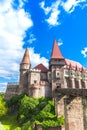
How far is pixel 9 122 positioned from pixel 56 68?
756 inches

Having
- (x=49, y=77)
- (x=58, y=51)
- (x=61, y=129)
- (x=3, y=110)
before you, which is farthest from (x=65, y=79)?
(x=61, y=129)

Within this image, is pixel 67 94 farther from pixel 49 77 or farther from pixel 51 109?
pixel 49 77

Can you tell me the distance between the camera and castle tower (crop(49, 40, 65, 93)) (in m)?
57.6

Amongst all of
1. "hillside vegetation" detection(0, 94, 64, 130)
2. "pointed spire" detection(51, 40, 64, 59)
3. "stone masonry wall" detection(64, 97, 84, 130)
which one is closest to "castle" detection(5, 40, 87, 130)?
"pointed spire" detection(51, 40, 64, 59)

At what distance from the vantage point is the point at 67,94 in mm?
39844

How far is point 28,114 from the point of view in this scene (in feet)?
157

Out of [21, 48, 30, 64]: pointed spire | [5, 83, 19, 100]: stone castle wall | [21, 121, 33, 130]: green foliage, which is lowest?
[21, 121, 33, 130]: green foliage

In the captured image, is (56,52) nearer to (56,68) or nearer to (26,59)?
(56,68)

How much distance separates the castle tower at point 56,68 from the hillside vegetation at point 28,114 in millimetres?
6713

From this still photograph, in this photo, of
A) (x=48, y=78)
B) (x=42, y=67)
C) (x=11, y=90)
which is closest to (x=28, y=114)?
(x=48, y=78)

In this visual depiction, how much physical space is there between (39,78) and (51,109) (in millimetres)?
14854

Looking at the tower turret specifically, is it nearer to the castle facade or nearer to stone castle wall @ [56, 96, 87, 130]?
the castle facade

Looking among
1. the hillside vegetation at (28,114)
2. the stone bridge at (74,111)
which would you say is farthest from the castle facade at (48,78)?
the stone bridge at (74,111)

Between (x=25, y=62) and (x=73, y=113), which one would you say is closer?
(x=73, y=113)
